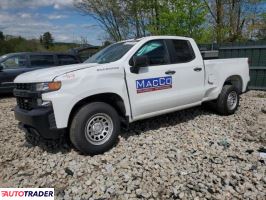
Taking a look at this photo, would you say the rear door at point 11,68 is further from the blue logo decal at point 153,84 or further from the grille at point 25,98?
the blue logo decal at point 153,84

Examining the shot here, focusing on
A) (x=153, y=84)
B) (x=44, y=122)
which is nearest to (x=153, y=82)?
(x=153, y=84)

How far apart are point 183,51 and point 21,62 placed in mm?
7189

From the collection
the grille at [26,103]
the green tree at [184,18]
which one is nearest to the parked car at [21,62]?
the green tree at [184,18]

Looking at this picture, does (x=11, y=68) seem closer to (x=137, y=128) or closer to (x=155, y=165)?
(x=137, y=128)

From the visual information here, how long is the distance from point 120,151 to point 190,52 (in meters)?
2.63

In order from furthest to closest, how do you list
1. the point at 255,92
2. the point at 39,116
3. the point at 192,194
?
the point at 255,92 → the point at 39,116 → the point at 192,194

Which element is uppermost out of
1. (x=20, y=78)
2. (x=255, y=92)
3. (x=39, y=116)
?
(x=20, y=78)

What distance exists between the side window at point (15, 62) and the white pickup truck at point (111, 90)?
6098 millimetres

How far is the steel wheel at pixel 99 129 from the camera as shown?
4.25m

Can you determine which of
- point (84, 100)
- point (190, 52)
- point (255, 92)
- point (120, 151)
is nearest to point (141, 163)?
point (120, 151)

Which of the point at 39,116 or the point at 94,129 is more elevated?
the point at 39,116

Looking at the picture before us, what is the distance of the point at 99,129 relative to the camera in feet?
14.4

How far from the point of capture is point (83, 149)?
165 inches

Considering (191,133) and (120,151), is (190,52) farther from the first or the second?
(120,151)
